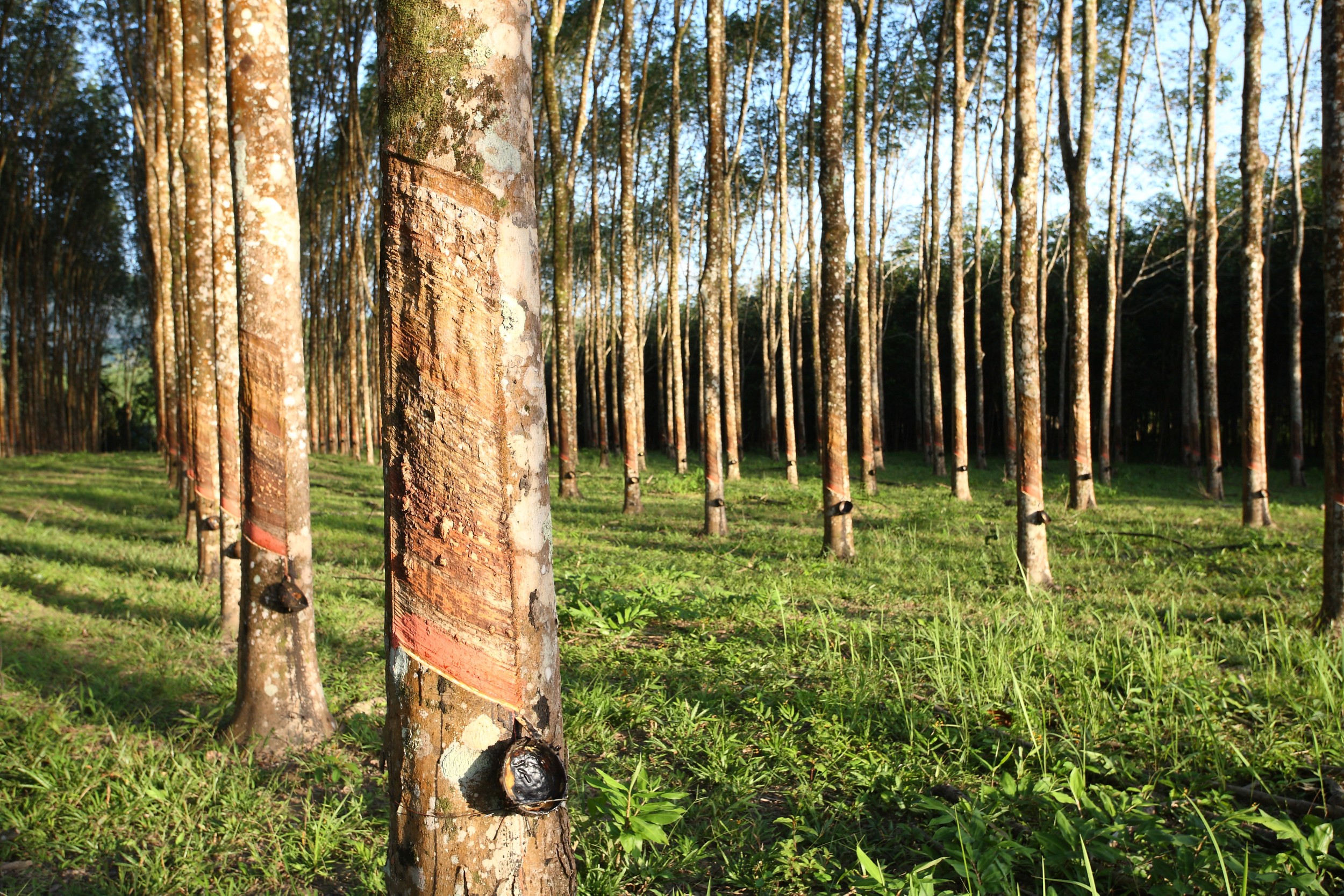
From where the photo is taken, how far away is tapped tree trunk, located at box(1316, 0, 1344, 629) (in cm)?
427

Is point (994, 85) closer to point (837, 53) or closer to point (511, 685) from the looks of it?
point (837, 53)

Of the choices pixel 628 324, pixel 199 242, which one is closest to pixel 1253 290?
pixel 628 324

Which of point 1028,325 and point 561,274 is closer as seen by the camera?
point 1028,325

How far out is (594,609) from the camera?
499 centimetres

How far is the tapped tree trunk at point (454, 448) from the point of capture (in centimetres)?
134

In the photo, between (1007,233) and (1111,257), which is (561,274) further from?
(1111,257)

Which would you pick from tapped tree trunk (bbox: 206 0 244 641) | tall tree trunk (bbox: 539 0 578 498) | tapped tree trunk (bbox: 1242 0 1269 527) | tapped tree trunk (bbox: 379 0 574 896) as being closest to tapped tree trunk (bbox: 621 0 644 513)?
tall tree trunk (bbox: 539 0 578 498)

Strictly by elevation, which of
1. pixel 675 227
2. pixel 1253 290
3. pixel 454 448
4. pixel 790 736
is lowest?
pixel 790 736

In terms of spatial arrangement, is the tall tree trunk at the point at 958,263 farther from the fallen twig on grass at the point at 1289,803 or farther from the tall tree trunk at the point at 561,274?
the fallen twig on grass at the point at 1289,803

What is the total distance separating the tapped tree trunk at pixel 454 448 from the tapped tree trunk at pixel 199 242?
4268mm

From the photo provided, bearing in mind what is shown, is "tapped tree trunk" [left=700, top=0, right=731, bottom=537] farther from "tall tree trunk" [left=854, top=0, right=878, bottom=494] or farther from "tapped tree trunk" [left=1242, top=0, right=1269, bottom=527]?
"tapped tree trunk" [left=1242, top=0, right=1269, bottom=527]

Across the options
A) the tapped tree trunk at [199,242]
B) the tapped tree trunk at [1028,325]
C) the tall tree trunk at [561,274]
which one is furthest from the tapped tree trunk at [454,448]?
the tall tree trunk at [561,274]

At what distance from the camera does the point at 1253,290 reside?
8969mm

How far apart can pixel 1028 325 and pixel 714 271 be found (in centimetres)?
416
